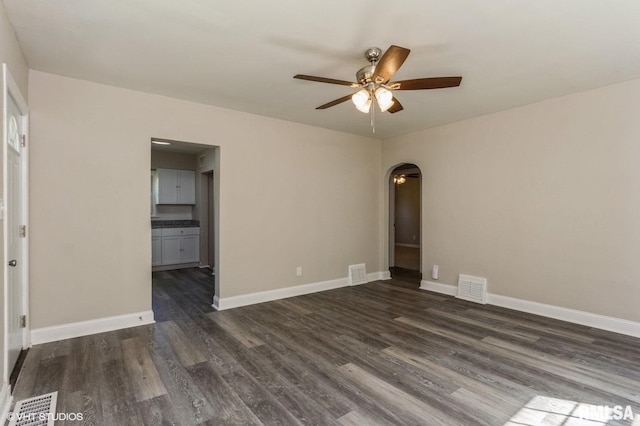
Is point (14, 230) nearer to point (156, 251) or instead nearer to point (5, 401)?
point (5, 401)

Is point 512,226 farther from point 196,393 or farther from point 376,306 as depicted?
point 196,393

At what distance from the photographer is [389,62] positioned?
2.22 metres

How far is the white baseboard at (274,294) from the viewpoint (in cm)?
422

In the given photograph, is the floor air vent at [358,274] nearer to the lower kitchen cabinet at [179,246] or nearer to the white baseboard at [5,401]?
the lower kitchen cabinet at [179,246]

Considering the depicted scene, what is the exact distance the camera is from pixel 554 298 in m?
3.85

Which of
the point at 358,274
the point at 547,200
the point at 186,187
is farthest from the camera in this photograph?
the point at 186,187

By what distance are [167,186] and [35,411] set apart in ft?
17.6

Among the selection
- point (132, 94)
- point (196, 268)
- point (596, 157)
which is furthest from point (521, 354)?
point (196, 268)

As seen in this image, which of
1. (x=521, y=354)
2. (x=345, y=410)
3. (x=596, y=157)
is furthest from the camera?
(x=596, y=157)

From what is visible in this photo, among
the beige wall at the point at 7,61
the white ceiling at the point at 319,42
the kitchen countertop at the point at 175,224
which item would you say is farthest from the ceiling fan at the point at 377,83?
the kitchen countertop at the point at 175,224

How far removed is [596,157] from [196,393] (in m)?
4.55

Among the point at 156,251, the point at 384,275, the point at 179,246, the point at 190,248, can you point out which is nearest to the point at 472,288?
the point at 384,275

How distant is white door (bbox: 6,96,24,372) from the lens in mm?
2424

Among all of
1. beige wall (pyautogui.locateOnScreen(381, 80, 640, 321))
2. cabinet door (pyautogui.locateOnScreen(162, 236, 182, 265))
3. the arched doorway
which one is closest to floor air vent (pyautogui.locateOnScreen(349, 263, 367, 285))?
beige wall (pyautogui.locateOnScreen(381, 80, 640, 321))
